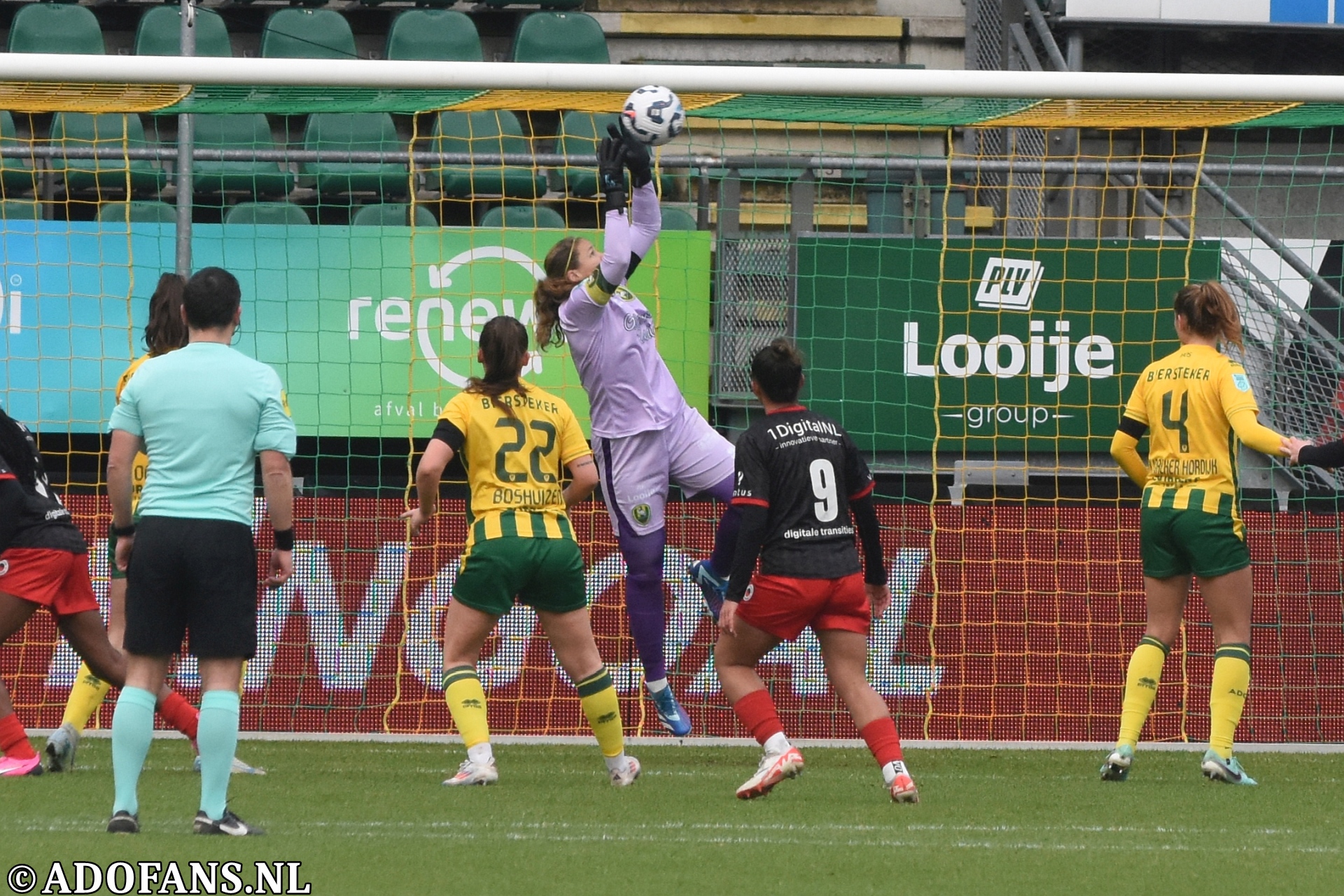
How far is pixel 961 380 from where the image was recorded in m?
10.4

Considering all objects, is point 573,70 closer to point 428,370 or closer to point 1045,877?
point 428,370

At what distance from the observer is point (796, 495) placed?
6.28 meters

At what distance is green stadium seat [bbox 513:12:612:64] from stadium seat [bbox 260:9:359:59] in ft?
4.32

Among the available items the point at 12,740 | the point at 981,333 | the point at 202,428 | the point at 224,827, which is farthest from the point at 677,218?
the point at 224,827

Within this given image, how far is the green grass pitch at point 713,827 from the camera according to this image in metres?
4.80

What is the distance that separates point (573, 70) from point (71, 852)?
186 inches

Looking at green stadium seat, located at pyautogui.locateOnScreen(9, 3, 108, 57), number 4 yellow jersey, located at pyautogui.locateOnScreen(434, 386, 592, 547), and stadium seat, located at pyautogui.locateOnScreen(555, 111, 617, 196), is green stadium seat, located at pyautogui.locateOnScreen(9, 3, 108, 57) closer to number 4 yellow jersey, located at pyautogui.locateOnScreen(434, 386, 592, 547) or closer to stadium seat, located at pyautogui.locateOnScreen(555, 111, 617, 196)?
stadium seat, located at pyautogui.locateOnScreen(555, 111, 617, 196)

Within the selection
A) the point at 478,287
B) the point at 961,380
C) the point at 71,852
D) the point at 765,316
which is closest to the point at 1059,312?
the point at 961,380

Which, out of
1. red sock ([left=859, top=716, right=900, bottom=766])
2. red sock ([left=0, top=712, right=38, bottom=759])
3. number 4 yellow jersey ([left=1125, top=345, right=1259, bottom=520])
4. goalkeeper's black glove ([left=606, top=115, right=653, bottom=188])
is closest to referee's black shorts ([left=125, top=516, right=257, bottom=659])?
red sock ([left=0, top=712, right=38, bottom=759])

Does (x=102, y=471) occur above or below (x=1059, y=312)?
below

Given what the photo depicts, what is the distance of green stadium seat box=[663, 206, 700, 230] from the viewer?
1100 centimetres

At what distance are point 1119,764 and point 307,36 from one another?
8.85 metres

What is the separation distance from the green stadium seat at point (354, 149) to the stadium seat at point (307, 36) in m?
1.07

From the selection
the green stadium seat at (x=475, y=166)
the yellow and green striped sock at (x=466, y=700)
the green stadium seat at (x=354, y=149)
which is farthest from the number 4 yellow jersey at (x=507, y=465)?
the green stadium seat at (x=475, y=166)
